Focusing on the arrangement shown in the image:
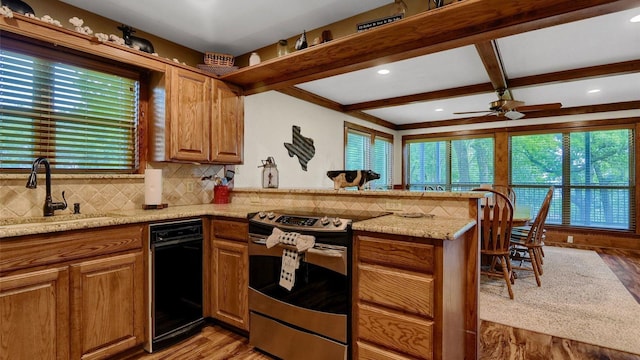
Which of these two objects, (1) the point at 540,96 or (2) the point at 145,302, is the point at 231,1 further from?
(1) the point at 540,96

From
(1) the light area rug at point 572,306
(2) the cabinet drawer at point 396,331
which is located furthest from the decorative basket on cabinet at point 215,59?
(1) the light area rug at point 572,306

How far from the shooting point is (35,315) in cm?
165

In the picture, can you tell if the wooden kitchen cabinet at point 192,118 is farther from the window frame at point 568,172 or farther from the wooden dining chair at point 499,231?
the window frame at point 568,172

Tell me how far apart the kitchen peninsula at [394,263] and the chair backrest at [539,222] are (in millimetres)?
1966

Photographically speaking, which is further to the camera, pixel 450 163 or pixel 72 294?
pixel 450 163

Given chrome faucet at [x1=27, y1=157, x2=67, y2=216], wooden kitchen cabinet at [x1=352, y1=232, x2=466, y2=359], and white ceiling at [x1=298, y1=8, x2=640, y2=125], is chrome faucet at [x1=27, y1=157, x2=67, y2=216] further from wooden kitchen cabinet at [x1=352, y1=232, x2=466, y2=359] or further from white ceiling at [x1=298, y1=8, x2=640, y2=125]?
white ceiling at [x1=298, y1=8, x2=640, y2=125]

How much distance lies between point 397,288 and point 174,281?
1593 mm

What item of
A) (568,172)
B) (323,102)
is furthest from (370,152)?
(568,172)

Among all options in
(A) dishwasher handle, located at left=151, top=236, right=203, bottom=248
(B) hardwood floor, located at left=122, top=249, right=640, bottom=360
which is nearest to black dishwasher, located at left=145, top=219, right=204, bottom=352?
(A) dishwasher handle, located at left=151, top=236, right=203, bottom=248

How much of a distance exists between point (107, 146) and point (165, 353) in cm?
167

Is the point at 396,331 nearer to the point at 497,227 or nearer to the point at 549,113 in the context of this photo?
the point at 497,227

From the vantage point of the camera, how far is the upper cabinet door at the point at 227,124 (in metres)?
2.94

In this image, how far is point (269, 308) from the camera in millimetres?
2139

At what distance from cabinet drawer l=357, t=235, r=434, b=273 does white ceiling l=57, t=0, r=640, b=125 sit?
1.73 m
